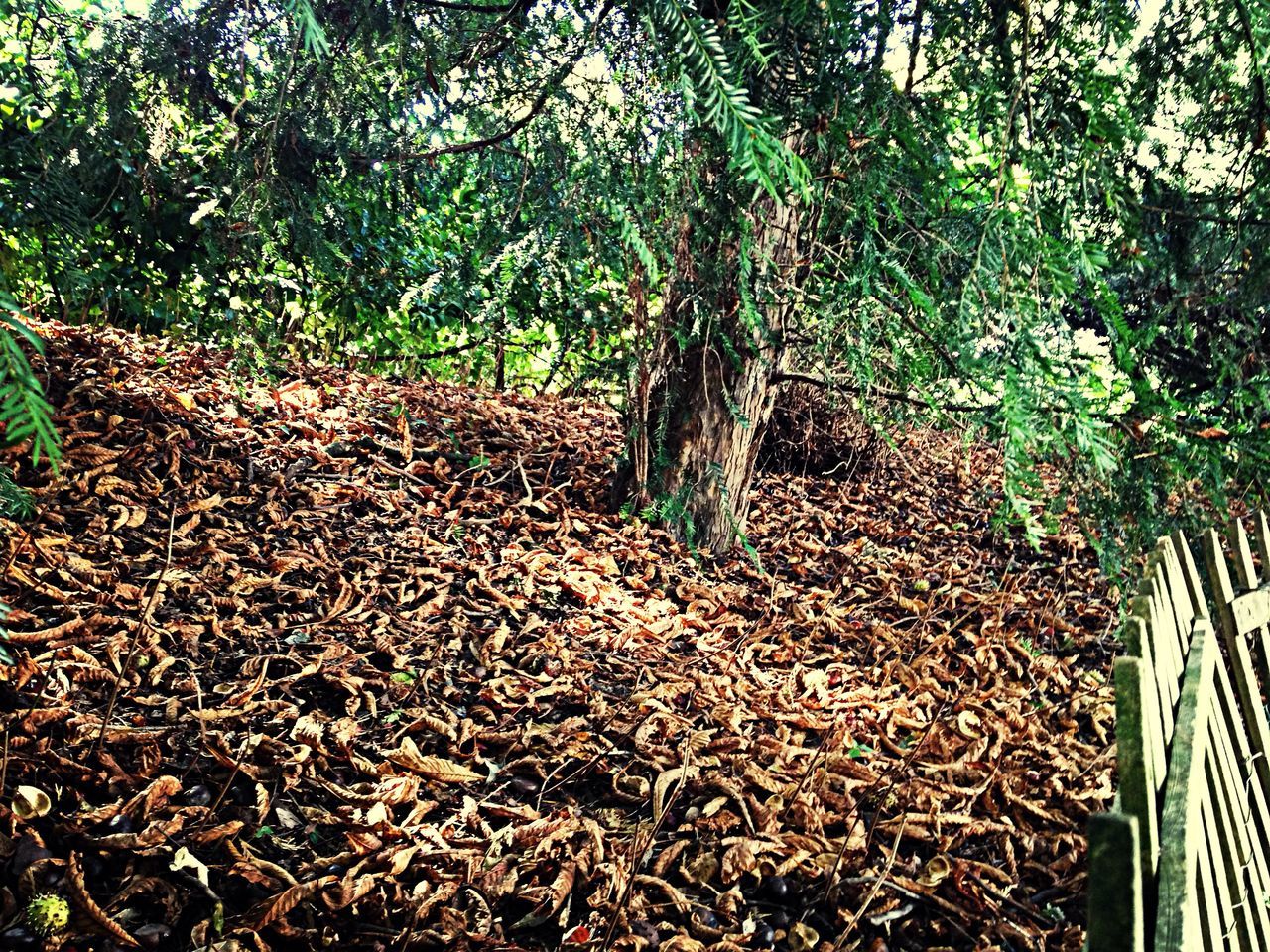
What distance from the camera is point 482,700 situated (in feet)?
9.52

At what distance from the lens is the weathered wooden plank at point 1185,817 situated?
4.06ft

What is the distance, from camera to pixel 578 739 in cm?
276

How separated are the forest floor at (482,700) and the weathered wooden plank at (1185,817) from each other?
2.59 ft

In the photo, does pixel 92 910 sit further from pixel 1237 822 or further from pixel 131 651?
pixel 1237 822

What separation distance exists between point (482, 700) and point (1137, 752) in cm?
208

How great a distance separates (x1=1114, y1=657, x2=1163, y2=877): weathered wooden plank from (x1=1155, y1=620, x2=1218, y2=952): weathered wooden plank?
0.04 m

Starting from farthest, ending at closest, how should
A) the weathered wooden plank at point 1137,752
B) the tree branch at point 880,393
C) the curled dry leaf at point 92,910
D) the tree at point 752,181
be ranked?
the tree branch at point 880,393, the tree at point 752,181, the curled dry leaf at point 92,910, the weathered wooden plank at point 1137,752

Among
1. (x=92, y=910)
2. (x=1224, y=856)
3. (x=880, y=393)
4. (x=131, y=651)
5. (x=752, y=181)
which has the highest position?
(x=752, y=181)

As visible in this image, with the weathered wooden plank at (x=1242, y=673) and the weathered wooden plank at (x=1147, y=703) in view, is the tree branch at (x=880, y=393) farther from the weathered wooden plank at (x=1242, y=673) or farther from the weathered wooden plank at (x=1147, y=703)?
the weathered wooden plank at (x=1147, y=703)

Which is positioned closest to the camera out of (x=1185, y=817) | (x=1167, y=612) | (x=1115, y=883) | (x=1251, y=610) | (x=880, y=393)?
(x=1115, y=883)

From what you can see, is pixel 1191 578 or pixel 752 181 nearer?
pixel 752 181

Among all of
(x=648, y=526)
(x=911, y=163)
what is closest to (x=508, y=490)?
(x=648, y=526)

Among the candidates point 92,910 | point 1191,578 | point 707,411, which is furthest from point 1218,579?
point 92,910

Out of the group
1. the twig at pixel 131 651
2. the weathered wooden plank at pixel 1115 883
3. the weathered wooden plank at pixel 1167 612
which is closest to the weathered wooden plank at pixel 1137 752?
the weathered wooden plank at pixel 1115 883
